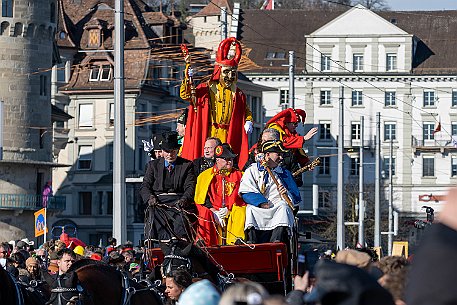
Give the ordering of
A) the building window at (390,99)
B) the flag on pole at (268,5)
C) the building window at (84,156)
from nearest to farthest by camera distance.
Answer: the building window at (84,156)
the building window at (390,99)
the flag on pole at (268,5)

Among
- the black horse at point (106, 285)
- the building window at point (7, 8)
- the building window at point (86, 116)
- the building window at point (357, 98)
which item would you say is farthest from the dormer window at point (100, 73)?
the black horse at point (106, 285)

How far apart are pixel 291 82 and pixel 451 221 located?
4094 cm

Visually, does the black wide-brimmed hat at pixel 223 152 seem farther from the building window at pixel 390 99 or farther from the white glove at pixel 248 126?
the building window at pixel 390 99

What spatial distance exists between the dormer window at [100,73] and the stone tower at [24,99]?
17286 millimetres

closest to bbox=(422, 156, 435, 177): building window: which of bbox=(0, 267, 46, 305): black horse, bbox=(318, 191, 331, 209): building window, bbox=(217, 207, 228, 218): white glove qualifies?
bbox=(318, 191, 331, 209): building window

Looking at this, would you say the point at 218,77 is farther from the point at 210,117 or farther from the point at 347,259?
the point at 347,259

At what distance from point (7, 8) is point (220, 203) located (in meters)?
53.5

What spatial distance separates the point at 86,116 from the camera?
88812 millimetres

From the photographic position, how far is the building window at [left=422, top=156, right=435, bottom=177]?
10919cm

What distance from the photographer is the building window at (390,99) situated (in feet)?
353

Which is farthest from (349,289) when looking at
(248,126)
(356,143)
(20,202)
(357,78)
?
(357,78)

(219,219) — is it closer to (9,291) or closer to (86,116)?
(9,291)

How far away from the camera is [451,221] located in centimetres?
427

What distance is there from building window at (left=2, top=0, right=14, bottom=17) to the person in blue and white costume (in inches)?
2088
